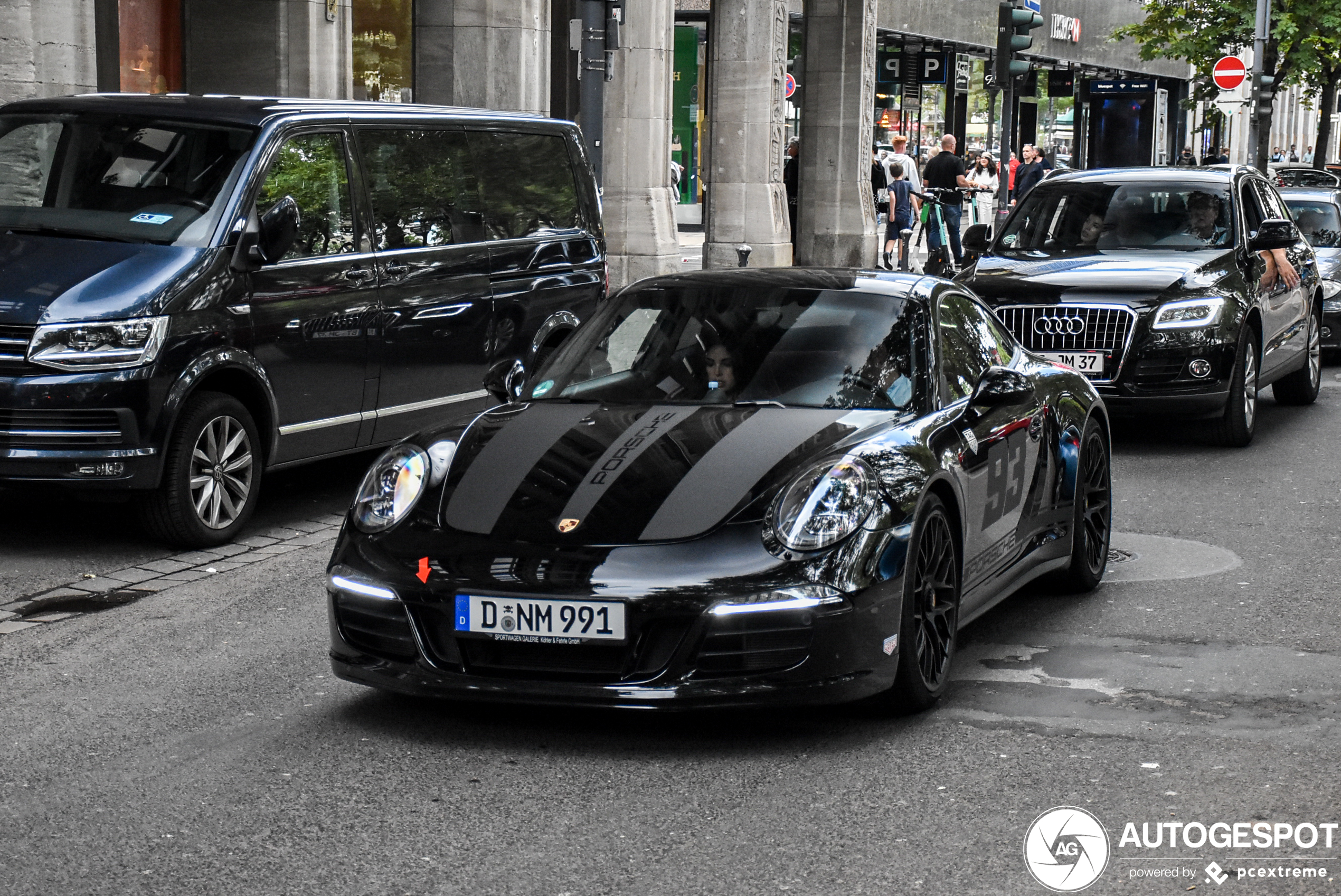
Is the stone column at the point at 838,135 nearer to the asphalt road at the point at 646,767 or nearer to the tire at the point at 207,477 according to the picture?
the tire at the point at 207,477

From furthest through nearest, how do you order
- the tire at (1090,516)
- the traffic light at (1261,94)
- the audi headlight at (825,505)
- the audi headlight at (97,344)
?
the traffic light at (1261,94) → the audi headlight at (97,344) → the tire at (1090,516) → the audi headlight at (825,505)

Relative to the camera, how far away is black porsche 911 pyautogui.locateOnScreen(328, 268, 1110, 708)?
5.27 meters

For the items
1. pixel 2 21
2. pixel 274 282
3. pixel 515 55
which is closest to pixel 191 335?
pixel 274 282

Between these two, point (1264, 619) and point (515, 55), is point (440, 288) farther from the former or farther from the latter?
point (515, 55)

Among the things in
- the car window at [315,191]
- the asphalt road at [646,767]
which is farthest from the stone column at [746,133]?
the asphalt road at [646,767]

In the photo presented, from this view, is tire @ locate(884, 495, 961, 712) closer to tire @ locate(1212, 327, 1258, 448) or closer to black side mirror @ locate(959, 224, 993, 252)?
tire @ locate(1212, 327, 1258, 448)

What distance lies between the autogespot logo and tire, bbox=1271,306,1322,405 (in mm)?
10407

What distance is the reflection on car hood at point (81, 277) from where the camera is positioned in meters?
8.12

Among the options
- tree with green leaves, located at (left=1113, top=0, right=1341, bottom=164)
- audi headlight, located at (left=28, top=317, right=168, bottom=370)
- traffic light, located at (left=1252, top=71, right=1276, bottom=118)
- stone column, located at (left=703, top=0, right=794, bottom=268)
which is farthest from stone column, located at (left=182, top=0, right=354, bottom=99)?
tree with green leaves, located at (left=1113, top=0, right=1341, bottom=164)

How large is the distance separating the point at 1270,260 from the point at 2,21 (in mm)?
9009

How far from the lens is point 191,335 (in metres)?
8.35

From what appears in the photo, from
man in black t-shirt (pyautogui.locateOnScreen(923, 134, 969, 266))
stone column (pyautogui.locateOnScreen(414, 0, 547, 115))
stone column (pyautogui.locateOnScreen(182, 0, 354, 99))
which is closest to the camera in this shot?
stone column (pyautogui.locateOnScreen(182, 0, 354, 99))

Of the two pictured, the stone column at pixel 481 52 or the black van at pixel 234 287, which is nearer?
the black van at pixel 234 287

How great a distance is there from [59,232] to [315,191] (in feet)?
4.01
